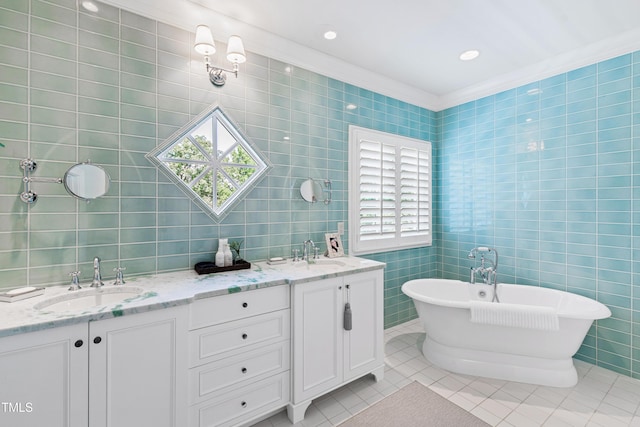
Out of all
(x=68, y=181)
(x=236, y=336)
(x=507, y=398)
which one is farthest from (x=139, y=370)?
(x=507, y=398)

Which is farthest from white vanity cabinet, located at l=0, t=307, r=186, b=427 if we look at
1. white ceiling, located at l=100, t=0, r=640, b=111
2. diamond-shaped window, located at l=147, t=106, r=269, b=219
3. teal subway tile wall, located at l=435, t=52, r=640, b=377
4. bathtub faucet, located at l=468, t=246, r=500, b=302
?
teal subway tile wall, located at l=435, t=52, r=640, b=377

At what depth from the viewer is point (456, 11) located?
6.75 feet

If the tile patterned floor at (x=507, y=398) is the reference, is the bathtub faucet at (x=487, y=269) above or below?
above

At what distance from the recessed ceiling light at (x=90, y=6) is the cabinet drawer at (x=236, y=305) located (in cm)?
186

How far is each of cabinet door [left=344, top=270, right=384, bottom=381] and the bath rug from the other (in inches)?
10.1

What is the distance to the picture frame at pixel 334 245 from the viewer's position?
102 inches

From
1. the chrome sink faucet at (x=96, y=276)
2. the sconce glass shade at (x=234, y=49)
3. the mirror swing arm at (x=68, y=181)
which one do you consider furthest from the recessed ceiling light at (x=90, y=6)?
the chrome sink faucet at (x=96, y=276)

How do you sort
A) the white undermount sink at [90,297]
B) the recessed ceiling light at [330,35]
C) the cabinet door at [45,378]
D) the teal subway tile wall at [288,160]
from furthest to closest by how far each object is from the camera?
the recessed ceiling light at [330,35] → the teal subway tile wall at [288,160] → the white undermount sink at [90,297] → the cabinet door at [45,378]

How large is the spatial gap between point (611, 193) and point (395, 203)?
1.82m

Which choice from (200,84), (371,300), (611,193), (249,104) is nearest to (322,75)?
(249,104)

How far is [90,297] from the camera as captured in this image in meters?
1.59

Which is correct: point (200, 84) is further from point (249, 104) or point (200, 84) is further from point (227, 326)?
point (227, 326)

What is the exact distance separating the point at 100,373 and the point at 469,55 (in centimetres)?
355

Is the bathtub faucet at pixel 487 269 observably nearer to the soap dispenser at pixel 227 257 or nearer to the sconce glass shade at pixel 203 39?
the soap dispenser at pixel 227 257
